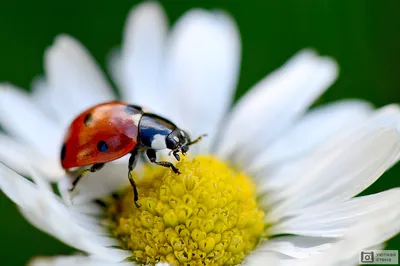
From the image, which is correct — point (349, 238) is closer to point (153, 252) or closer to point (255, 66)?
point (153, 252)

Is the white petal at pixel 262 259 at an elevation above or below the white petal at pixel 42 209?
above

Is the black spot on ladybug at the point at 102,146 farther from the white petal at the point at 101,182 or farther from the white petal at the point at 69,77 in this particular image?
the white petal at the point at 69,77

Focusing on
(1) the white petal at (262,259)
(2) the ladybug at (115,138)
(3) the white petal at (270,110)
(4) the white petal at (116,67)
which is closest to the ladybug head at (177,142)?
(2) the ladybug at (115,138)

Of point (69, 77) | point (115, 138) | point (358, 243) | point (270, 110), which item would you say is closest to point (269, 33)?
point (270, 110)

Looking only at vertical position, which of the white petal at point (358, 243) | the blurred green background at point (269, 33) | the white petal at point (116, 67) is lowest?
the white petal at point (358, 243)

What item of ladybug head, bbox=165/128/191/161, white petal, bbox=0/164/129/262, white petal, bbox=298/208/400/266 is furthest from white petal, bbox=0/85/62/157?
white petal, bbox=298/208/400/266

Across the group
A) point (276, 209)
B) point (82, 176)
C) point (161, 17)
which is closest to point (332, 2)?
point (161, 17)

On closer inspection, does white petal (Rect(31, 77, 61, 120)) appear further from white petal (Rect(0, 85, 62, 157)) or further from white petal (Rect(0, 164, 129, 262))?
white petal (Rect(0, 164, 129, 262))
